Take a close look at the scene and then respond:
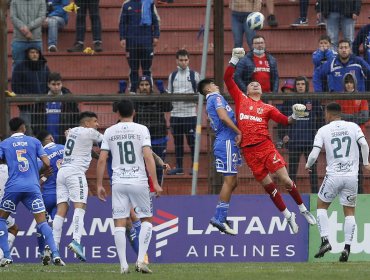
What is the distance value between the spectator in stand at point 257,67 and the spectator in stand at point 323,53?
82 centimetres

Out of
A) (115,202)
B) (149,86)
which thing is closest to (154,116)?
(149,86)

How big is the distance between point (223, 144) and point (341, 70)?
3216mm

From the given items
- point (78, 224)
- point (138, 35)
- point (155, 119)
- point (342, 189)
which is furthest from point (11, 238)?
point (342, 189)

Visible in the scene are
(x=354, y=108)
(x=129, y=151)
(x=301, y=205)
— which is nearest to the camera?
(x=129, y=151)

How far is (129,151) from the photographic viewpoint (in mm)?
15328

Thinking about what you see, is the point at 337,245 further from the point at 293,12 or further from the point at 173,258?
the point at 293,12

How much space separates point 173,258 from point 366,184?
3.55 m

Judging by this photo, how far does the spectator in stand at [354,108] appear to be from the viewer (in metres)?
20.2

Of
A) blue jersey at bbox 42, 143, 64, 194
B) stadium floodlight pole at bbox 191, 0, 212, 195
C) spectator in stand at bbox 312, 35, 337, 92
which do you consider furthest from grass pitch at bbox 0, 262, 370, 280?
spectator in stand at bbox 312, 35, 337, 92

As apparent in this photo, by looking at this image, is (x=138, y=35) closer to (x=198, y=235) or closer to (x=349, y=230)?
(x=198, y=235)

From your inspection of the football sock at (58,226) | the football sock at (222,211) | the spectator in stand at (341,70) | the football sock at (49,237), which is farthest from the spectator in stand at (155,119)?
the football sock at (49,237)

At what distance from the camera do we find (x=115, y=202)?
15328mm

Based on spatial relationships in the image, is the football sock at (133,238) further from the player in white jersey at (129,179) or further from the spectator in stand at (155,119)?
the player in white jersey at (129,179)

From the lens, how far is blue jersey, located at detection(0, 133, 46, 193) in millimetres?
17422
